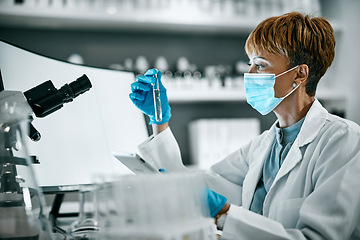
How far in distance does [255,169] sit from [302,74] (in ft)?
1.28

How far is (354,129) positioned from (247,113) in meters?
2.15

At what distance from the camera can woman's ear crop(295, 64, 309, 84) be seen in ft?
4.30

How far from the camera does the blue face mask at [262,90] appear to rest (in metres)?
1.34

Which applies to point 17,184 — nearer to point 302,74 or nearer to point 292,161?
point 292,161

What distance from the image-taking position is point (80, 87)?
1.03 m

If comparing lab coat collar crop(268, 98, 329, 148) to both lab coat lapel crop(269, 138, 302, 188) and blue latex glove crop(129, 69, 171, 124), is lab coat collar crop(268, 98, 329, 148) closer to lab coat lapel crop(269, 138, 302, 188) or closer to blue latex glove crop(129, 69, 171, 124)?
lab coat lapel crop(269, 138, 302, 188)

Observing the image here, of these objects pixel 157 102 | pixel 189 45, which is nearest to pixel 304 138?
pixel 157 102

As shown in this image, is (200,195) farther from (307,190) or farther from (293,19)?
(293,19)

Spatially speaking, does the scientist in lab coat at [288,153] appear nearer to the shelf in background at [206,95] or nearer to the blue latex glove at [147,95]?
the blue latex glove at [147,95]

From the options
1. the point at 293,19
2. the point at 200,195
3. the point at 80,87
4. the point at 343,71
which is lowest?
the point at 343,71

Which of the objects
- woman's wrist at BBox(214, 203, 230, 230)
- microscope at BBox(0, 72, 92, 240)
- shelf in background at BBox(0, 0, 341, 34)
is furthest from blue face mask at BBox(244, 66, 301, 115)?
shelf in background at BBox(0, 0, 341, 34)

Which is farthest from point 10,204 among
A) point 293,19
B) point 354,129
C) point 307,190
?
point 293,19

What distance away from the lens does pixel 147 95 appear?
140cm

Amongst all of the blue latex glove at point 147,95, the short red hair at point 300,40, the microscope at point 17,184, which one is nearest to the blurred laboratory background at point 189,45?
the blue latex glove at point 147,95
